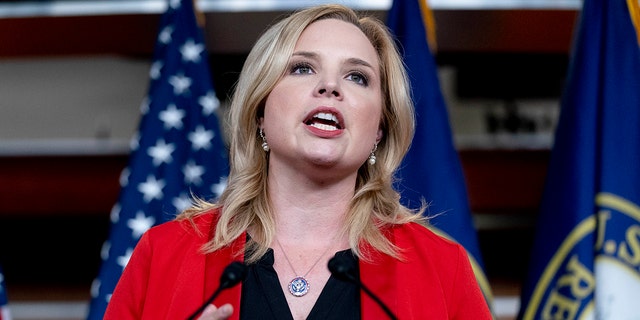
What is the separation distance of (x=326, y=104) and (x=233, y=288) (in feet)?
1.02

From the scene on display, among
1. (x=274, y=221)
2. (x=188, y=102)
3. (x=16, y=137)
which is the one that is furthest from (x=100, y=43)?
(x=16, y=137)

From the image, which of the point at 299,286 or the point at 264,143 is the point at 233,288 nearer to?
the point at 299,286

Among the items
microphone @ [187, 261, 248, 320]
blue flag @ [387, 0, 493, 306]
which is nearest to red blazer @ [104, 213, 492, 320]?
microphone @ [187, 261, 248, 320]

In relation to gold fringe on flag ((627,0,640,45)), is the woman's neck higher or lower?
lower

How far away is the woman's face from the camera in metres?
1.24

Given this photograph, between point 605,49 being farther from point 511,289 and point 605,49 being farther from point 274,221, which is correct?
point 511,289

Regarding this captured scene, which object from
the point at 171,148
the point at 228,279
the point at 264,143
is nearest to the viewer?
the point at 228,279

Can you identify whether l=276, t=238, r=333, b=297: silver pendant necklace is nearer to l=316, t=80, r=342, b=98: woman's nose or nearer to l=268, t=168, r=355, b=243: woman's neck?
l=268, t=168, r=355, b=243: woman's neck

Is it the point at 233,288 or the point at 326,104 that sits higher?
the point at 326,104

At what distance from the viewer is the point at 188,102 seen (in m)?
2.27

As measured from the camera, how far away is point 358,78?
1333 mm

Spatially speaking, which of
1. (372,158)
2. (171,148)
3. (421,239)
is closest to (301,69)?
(372,158)

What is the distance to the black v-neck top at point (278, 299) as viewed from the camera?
3.86 feet

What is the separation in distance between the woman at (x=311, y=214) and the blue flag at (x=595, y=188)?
78 cm
